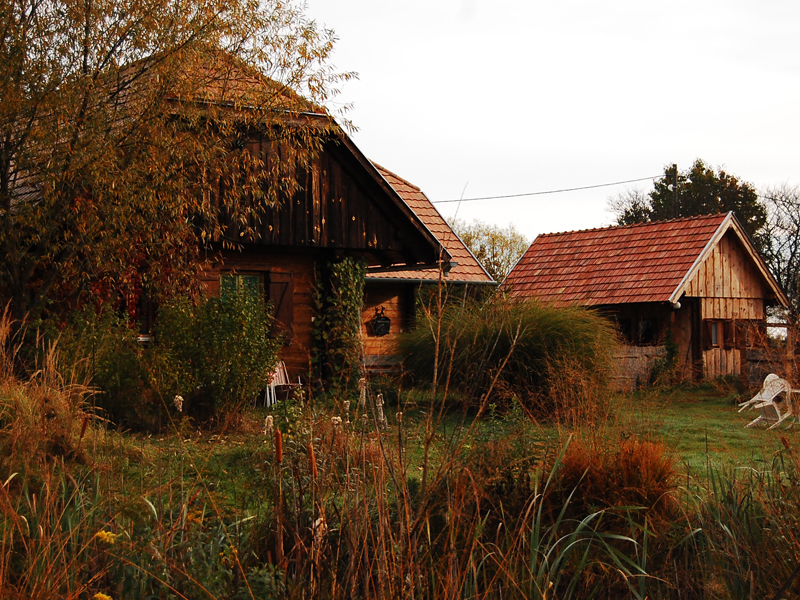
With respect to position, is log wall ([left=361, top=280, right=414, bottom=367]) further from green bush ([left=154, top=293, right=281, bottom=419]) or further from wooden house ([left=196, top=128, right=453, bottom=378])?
green bush ([left=154, top=293, right=281, bottom=419])

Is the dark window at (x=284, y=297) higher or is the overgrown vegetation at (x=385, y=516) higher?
the dark window at (x=284, y=297)

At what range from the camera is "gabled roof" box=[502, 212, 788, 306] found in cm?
1888

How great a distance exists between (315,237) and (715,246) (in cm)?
1082

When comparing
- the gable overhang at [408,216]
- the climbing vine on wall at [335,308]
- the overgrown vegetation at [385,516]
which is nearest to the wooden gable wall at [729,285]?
the gable overhang at [408,216]

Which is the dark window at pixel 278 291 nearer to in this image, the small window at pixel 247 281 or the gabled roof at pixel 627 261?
the small window at pixel 247 281

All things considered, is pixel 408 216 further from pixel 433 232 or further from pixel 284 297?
pixel 433 232

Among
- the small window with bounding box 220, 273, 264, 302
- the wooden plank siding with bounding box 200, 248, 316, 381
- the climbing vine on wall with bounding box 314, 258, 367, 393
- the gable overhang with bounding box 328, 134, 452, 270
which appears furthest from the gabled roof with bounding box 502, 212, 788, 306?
the small window with bounding box 220, 273, 264, 302

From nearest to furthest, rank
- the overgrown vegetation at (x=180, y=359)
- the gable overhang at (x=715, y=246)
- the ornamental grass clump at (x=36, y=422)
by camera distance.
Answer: the ornamental grass clump at (x=36, y=422) < the overgrown vegetation at (x=180, y=359) < the gable overhang at (x=715, y=246)

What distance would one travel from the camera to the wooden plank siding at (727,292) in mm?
19344

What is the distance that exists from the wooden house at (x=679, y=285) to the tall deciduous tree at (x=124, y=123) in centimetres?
991

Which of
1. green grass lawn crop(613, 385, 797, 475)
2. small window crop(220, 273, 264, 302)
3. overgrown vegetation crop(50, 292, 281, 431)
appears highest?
small window crop(220, 273, 264, 302)

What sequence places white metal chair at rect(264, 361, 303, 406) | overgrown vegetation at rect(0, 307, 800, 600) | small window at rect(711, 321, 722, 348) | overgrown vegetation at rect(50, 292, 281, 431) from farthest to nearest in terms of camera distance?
small window at rect(711, 321, 722, 348), white metal chair at rect(264, 361, 303, 406), overgrown vegetation at rect(50, 292, 281, 431), overgrown vegetation at rect(0, 307, 800, 600)

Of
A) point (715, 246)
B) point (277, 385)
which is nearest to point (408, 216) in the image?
point (277, 385)

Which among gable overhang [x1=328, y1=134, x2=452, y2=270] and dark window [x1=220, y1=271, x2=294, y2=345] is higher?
gable overhang [x1=328, y1=134, x2=452, y2=270]
